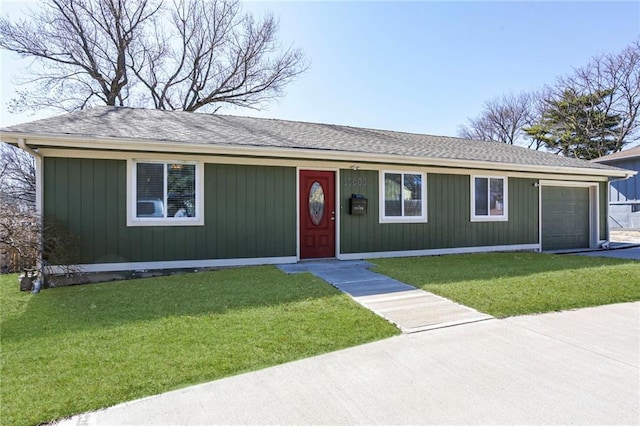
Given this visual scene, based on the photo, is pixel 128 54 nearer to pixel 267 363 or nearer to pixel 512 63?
pixel 512 63

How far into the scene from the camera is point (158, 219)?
6863mm

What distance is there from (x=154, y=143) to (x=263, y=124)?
3898 mm

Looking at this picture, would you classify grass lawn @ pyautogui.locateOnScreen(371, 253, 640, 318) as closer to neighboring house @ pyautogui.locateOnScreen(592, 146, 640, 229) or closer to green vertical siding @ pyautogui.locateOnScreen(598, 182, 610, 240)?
green vertical siding @ pyautogui.locateOnScreen(598, 182, 610, 240)

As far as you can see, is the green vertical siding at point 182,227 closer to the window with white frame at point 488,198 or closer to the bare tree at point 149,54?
the window with white frame at point 488,198

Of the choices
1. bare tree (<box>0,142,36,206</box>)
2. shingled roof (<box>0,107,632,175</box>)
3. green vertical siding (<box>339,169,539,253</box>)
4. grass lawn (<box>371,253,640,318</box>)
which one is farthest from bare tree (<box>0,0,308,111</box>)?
grass lawn (<box>371,253,640,318</box>)

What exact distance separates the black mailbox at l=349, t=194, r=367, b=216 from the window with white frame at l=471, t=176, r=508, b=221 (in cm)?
328

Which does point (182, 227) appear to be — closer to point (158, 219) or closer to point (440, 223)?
point (158, 219)

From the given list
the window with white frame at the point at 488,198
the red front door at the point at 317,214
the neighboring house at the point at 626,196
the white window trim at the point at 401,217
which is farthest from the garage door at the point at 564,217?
the neighboring house at the point at 626,196

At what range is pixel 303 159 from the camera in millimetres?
7805

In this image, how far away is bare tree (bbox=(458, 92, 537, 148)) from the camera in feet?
104

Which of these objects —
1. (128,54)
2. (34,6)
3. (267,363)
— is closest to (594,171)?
(267,363)

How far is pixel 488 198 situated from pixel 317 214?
4919mm

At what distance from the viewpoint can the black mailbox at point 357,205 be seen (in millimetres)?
8211

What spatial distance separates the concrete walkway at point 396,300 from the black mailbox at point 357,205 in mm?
1537
